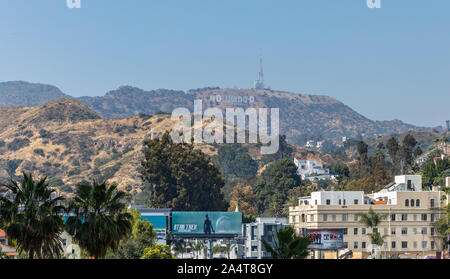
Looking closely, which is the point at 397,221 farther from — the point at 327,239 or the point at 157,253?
the point at 157,253

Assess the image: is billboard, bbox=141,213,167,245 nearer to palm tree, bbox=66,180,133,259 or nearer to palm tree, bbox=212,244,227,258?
palm tree, bbox=212,244,227,258

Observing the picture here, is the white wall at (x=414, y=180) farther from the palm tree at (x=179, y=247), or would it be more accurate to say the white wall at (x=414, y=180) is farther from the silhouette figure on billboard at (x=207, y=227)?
the palm tree at (x=179, y=247)

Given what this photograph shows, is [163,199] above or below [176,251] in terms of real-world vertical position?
above

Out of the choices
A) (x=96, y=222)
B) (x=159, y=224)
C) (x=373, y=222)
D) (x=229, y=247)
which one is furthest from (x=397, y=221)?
(x=96, y=222)

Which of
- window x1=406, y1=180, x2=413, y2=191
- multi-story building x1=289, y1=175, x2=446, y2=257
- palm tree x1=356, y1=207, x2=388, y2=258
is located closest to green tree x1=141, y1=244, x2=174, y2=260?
multi-story building x1=289, y1=175, x2=446, y2=257

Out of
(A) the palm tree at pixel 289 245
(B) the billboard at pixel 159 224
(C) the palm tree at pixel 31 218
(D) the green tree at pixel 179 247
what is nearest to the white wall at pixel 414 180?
(D) the green tree at pixel 179 247
